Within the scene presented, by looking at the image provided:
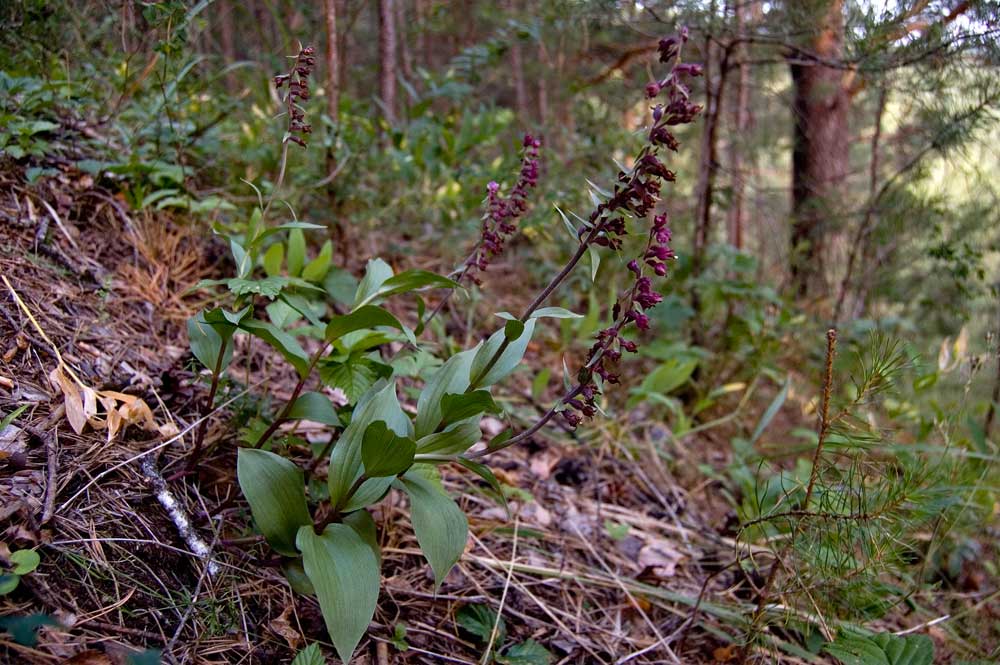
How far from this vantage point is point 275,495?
1.59 meters

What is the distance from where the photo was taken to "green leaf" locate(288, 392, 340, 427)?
1.77 metres

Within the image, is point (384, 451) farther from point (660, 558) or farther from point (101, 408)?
point (660, 558)

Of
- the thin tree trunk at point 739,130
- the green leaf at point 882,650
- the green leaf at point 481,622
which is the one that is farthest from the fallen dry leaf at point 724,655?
the thin tree trunk at point 739,130

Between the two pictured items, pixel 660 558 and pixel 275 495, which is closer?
pixel 275 495

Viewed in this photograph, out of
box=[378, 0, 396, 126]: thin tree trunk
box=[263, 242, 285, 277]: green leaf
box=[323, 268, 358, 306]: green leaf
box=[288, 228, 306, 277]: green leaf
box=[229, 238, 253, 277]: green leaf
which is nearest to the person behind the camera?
box=[229, 238, 253, 277]: green leaf

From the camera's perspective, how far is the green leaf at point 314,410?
1773 mm

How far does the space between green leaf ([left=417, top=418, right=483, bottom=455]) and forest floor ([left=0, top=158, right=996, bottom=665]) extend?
480mm

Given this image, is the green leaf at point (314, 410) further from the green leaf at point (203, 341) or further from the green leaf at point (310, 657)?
the green leaf at point (310, 657)

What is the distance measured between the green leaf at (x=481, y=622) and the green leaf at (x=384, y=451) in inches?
22.8

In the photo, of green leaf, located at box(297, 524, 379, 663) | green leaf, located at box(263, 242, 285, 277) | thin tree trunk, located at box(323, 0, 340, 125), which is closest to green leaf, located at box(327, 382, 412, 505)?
green leaf, located at box(297, 524, 379, 663)

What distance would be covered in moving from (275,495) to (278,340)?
0.37m

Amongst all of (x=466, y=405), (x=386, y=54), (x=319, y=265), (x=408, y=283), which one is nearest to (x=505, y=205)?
(x=408, y=283)

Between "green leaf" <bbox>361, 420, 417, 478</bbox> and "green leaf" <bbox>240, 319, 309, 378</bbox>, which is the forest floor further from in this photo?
"green leaf" <bbox>361, 420, 417, 478</bbox>

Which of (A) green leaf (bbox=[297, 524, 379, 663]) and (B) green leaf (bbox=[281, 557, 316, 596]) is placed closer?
(A) green leaf (bbox=[297, 524, 379, 663])
